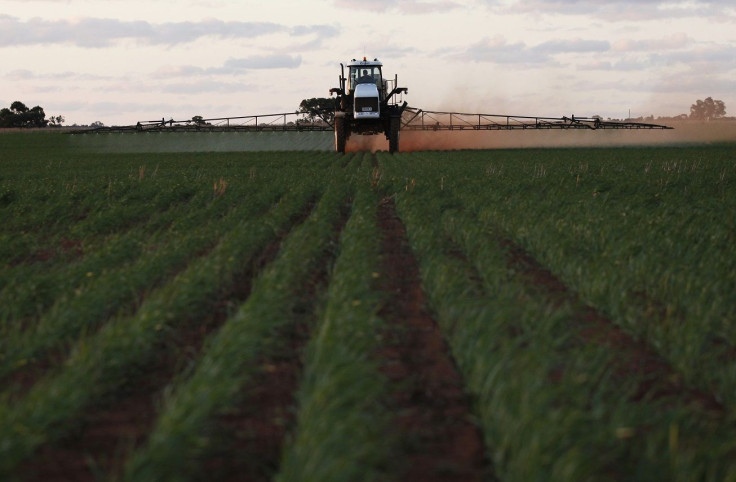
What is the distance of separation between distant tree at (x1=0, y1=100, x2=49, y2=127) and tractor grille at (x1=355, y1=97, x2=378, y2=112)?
85288 mm

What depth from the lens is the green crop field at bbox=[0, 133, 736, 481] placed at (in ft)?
13.2

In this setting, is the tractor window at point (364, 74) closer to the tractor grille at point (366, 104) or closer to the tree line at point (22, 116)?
the tractor grille at point (366, 104)

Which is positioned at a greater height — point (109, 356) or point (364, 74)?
point (364, 74)

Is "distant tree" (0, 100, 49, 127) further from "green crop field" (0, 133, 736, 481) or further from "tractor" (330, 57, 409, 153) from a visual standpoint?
"green crop field" (0, 133, 736, 481)

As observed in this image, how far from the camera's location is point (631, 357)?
582 cm

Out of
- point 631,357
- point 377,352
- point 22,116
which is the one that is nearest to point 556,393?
point 631,357

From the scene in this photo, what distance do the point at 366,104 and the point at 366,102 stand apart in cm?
8

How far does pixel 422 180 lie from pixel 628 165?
Result: 28.0ft

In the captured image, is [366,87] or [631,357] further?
[366,87]

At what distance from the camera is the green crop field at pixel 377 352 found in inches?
159

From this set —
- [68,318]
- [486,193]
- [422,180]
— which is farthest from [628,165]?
[68,318]

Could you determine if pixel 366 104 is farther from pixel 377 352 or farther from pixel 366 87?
pixel 377 352

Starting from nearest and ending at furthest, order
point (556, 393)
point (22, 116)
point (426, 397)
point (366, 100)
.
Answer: point (556, 393) → point (426, 397) → point (366, 100) → point (22, 116)

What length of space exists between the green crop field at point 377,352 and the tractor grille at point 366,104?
70.9ft
